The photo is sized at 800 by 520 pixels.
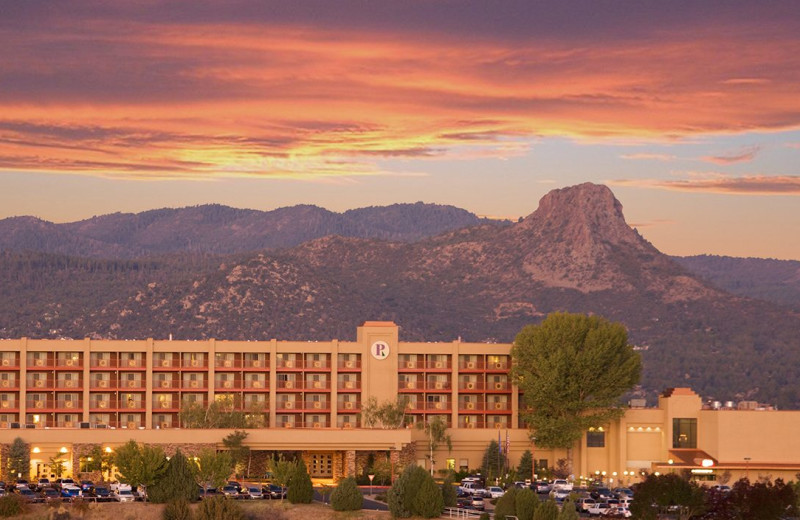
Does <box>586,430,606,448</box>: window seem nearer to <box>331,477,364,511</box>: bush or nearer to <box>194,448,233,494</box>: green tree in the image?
<box>194,448,233,494</box>: green tree

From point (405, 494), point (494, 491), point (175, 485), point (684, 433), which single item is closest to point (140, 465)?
point (175, 485)

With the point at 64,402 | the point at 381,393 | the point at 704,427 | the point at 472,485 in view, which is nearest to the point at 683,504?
the point at 472,485

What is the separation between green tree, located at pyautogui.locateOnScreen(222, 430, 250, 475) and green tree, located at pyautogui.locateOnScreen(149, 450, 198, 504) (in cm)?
1710

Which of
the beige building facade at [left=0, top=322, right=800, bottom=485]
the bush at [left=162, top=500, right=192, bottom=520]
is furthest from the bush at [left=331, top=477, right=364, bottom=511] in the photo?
the beige building facade at [left=0, top=322, right=800, bottom=485]

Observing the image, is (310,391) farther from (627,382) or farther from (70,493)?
(70,493)

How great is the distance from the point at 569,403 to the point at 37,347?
2334 inches

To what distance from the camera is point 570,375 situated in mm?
163875

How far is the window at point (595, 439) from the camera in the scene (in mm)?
164375

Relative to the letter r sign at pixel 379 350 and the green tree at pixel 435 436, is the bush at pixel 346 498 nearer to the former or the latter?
the green tree at pixel 435 436

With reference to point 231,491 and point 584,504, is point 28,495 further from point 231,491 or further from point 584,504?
point 584,504

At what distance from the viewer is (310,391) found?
565ft

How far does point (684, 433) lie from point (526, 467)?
17417mm

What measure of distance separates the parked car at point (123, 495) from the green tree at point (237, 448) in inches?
716

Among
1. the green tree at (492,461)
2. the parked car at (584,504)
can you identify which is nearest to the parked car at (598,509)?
the parked car at (584,504)
